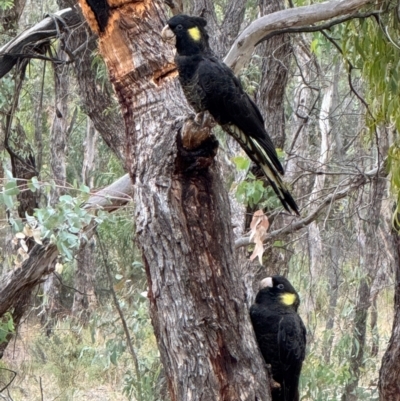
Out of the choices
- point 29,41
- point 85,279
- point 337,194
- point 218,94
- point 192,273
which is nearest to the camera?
point 192,273

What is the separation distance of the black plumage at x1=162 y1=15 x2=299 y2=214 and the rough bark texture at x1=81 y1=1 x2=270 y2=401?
0.89 feet

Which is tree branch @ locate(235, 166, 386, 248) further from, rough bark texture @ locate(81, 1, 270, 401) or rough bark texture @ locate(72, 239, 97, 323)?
rough bark texture @ locate(72, 239, 97, 323)

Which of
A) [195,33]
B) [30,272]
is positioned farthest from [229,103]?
[30,272]

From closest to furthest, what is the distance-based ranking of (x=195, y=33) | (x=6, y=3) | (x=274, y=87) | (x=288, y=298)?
(x=195, y=33), (x=288, y=298), (x=274, y=87), (x=6, y=3)

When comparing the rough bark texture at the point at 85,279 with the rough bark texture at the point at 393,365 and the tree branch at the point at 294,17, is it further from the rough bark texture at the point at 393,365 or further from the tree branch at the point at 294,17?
the tree branch at the point at 294,17

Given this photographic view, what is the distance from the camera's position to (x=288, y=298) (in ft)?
11.8

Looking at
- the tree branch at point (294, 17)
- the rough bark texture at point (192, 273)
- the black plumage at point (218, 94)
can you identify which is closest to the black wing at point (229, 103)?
the black plumage at point (218, 94)

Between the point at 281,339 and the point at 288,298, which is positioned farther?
the point at 288,298

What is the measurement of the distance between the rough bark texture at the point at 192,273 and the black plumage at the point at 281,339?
29.4 inches

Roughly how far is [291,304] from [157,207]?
133 centimetres

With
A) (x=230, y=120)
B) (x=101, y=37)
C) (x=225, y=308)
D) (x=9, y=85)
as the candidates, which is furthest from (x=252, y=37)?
(x=9, y=85)

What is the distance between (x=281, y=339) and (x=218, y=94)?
1.16 metres

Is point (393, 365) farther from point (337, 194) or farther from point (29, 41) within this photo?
point (29, 41)

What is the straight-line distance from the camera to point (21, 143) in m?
5.79
